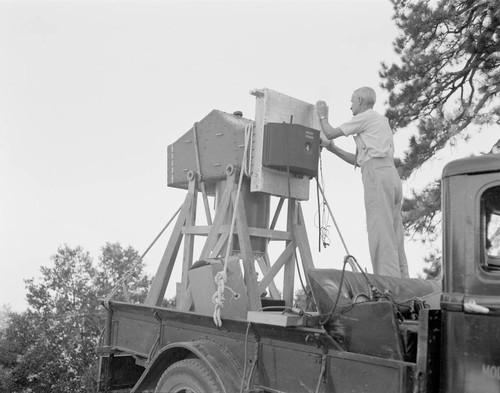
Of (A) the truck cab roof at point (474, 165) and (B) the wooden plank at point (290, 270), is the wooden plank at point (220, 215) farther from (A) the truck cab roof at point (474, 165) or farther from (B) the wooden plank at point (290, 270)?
(A) the truck cab roof at point (474, 165)

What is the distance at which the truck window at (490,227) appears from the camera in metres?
2.86

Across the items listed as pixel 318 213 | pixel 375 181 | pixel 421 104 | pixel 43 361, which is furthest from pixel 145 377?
pixel 43 361

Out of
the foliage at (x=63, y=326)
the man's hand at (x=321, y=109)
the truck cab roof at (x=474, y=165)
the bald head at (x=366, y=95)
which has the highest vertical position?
the bald head at (x=366, y=95)

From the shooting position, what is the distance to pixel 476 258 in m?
2.86

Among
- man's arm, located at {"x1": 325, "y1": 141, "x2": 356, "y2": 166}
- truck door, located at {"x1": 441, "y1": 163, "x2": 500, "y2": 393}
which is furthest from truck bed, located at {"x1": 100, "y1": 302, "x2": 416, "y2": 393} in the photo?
man's arm, located at {"x1": 325, "y1": 141, "x2": 356, "y2": 166}

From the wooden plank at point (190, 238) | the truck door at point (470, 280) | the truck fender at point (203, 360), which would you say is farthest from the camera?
the wooden plank at point (190, 238)

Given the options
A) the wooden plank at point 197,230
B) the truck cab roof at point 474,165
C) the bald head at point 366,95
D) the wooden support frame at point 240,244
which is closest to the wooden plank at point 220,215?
the wooden support frame at point 240,244

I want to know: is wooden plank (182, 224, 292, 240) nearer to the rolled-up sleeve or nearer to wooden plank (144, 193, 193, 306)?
wooden plank (144, 193, 193, 306)

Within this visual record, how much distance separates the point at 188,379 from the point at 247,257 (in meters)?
1.16

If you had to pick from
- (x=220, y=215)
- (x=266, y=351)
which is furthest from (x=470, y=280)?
(x=220, y=215)

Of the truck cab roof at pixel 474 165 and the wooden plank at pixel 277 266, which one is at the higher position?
the truck cab roof at pixel 474 165

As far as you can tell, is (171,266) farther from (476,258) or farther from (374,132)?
(476,258)

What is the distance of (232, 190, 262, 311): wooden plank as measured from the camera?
4711mm

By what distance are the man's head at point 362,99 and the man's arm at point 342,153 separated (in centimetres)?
37
